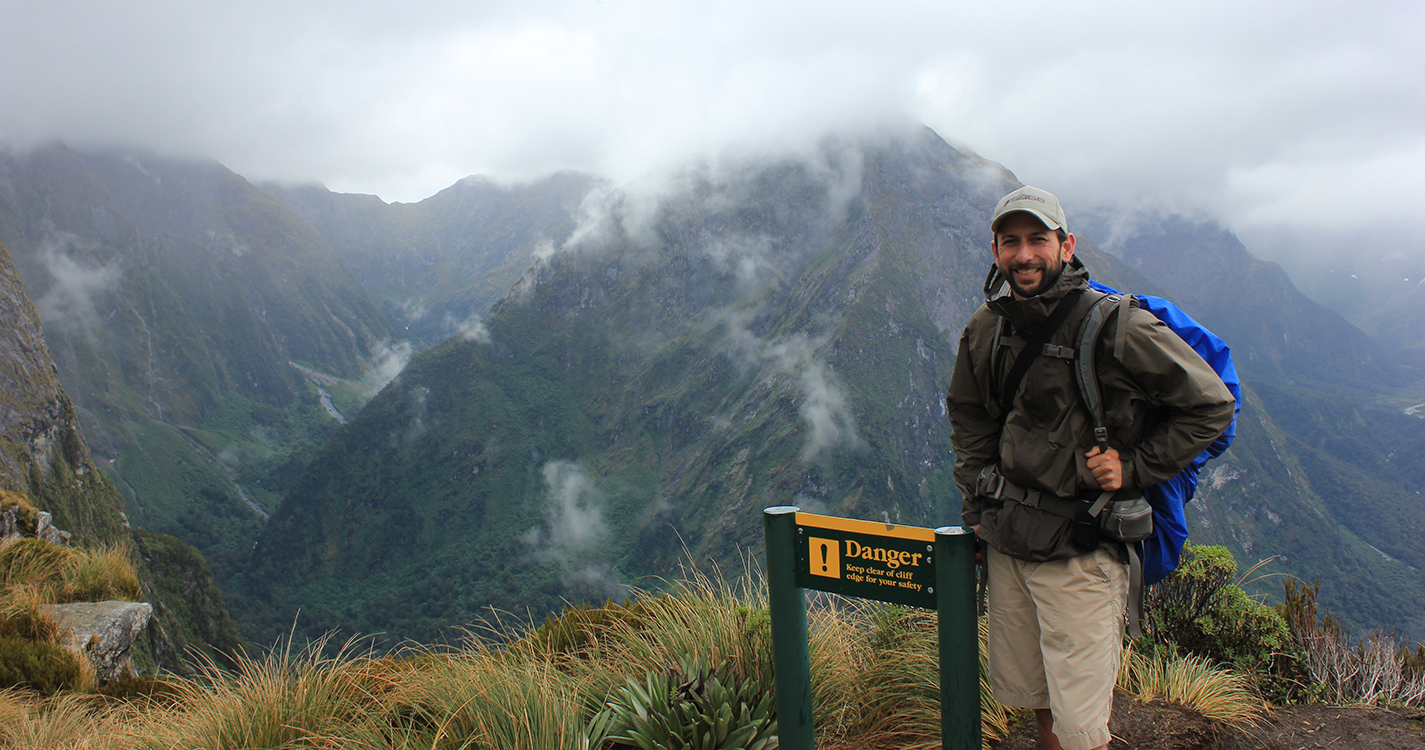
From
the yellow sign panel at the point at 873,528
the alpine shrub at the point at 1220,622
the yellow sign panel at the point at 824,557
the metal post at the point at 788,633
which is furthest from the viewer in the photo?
the alpine shrub at the point at 1220,622

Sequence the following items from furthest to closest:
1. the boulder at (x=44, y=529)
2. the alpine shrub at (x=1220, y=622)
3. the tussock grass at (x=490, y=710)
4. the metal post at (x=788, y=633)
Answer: the boulder at (x=44, y=529), the alpine shrub at (x=1220, y=622), the tussock grass at (x=490, y=710), the metal post at (x=788, y=633)

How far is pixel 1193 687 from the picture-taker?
14.9ft

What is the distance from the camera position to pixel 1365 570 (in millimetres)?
162500

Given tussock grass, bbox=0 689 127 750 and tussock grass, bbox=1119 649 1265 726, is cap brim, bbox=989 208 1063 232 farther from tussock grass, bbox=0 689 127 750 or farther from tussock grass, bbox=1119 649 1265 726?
tussock grass, bbox=0 689 127 750

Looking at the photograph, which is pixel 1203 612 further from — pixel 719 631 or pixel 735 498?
pixel 735 498

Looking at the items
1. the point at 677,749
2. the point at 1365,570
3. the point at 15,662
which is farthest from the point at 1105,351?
the point at 1365,570

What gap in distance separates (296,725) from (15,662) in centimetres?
400

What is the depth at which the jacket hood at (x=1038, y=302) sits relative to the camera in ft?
9.46

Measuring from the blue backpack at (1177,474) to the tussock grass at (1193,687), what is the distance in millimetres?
2284

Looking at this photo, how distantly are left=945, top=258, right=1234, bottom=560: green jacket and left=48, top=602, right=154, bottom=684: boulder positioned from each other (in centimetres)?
857

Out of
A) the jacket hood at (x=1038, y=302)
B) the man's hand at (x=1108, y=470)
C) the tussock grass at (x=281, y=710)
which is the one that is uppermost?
the jacket hood at (x=1038, y=302)

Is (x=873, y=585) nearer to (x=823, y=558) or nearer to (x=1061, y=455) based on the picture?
(x=823, y=558)

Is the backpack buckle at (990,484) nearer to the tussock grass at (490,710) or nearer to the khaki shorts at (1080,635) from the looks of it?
the khaki shorts at (1080,635)

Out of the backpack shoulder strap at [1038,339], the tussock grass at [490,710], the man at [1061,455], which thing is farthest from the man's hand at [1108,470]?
the tussock grass at [490,710]
